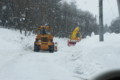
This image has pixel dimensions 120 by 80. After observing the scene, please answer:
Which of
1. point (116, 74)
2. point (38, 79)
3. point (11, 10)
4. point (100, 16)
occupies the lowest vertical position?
point (38, 79)

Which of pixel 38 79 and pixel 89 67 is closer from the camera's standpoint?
pixel 38 79

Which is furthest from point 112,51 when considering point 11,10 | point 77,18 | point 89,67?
point 77,18

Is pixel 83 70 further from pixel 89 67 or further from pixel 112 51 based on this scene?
pixel 112 51

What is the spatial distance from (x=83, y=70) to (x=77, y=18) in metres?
66.5

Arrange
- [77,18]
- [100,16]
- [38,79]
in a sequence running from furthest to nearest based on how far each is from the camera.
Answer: [77,18] → [100,16] → [38,79]

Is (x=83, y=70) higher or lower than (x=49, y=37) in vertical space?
lower

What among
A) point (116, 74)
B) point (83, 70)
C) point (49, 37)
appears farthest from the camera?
point (49, 37)

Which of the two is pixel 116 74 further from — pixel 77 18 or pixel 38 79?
pixel 77 18

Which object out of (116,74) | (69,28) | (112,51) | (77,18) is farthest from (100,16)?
(77,18)

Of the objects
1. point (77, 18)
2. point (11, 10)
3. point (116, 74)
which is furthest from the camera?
point (77, 18)

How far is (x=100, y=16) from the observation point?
15805 mm

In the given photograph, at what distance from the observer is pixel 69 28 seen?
213 ft

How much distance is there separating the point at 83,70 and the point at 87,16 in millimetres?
76625

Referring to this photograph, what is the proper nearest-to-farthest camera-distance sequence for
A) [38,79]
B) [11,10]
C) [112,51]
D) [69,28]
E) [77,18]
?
[38,79]
[112,51]
[11,10]
[69,28]
[77,18]
